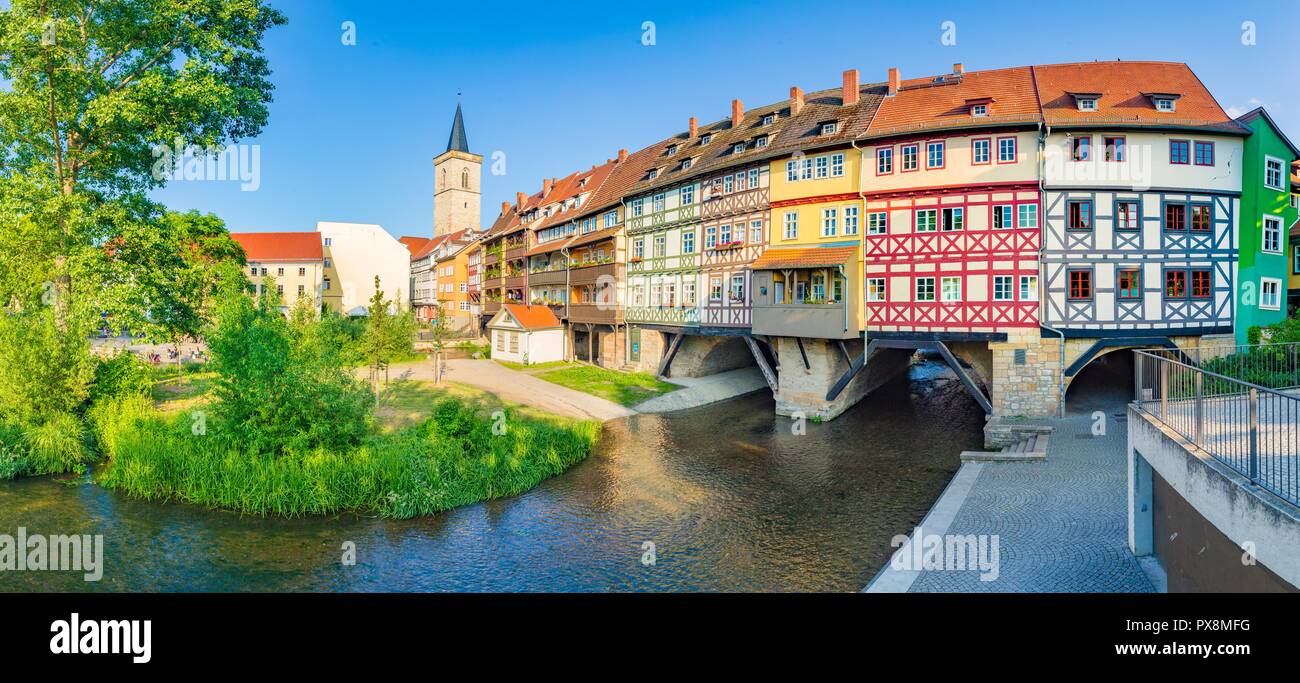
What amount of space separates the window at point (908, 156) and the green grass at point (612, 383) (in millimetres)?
14775

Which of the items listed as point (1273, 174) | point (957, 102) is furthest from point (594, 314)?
point (1273, 174)

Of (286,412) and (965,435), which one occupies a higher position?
(286,412)

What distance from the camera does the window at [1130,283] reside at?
70.1ft

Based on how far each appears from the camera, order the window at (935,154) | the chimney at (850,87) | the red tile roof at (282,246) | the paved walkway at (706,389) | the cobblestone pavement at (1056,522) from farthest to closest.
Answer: the red tile roof at (282,246) → the paved walkway at (706,389) → the chimney at (850,87) → the window at (935,154) → the cobblestone pavement at (1056,522)

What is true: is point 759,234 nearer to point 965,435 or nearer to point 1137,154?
point 965,435

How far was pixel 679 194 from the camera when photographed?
106ft

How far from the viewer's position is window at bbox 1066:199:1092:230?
2134cm

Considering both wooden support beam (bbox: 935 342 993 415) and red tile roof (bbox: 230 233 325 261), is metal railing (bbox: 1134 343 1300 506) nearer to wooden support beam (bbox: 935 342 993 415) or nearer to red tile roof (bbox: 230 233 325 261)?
wooden support beam (bbox: 935 342 993 415)

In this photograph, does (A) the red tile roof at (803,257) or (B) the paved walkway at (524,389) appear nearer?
(A) the red tile roof at (803,257)

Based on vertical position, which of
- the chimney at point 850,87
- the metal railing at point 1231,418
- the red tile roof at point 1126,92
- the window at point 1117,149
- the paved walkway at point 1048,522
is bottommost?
the paved walkway at point 1048,522

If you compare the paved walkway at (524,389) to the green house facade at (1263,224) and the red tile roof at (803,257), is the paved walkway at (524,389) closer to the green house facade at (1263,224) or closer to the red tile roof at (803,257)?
the red tile roof at (803,257)

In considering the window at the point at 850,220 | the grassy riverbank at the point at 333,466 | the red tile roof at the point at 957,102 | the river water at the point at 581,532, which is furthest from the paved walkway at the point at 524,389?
the red tile roof at the point at 957,102
